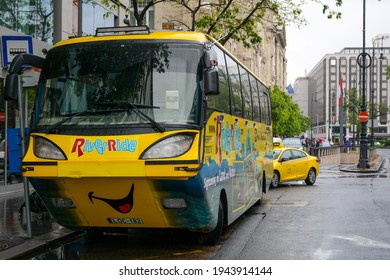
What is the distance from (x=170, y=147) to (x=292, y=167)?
48.2ft

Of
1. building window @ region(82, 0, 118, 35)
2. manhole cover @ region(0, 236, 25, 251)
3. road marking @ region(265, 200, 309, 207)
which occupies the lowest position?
road marking @ region(265, 200, 309, 207)

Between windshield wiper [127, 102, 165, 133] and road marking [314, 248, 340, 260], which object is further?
road marking [314, 248, 340, 260]

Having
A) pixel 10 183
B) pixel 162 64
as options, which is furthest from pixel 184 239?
pixel 10 183

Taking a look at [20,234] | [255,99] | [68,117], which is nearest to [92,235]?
[20,234]

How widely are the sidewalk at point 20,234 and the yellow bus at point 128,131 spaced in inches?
27.7

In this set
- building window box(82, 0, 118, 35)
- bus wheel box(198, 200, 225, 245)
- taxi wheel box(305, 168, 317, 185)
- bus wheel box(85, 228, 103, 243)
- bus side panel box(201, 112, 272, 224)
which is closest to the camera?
bus side panel box(201, 112, 272, 224)

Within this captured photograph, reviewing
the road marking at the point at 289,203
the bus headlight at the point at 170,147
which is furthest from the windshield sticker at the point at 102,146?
the road marking at the point at 289,203

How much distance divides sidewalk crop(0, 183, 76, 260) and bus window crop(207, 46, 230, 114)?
3412 mm

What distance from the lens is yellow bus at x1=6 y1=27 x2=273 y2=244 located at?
298 inches

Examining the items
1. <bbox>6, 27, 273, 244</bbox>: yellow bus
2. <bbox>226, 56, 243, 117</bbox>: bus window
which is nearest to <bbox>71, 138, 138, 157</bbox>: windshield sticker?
<bbox>6, 27, 273, 244</bbox>: yellow bus

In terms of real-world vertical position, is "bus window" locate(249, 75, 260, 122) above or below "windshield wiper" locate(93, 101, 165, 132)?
above

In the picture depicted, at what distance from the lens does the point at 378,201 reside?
15.6m

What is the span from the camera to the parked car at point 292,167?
2125 cm

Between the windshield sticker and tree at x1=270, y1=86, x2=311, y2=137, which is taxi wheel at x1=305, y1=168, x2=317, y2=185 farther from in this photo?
tree at x1=270, y1=86, x2=311, y2=137
